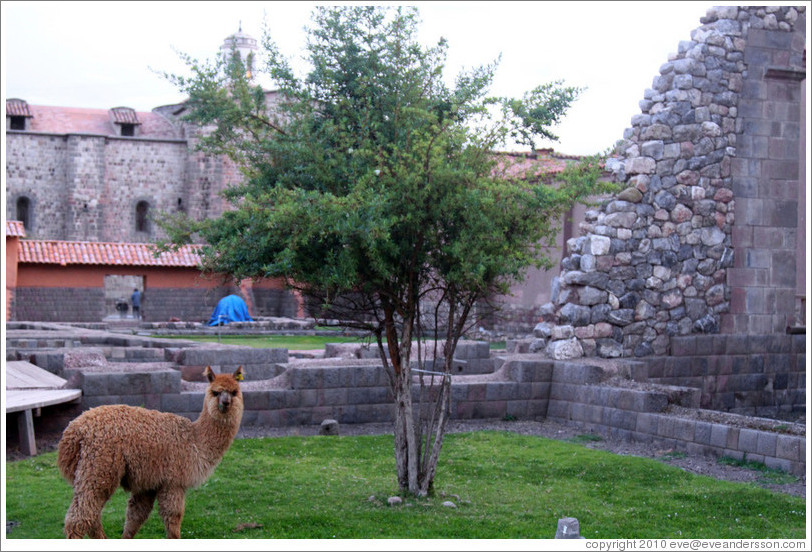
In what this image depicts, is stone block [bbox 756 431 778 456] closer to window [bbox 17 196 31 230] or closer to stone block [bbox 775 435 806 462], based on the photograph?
stone block [bbox 775 435 806 462]

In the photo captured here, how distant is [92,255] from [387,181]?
3201cm

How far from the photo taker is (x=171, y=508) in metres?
6.82

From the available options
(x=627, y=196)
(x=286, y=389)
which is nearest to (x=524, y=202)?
(x=286, y=389)

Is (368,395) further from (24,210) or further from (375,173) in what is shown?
(24,210)

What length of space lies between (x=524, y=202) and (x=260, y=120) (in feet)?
8.15

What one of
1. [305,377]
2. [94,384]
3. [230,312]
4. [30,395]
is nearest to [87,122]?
[230,312]

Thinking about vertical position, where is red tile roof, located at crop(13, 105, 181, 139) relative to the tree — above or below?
above

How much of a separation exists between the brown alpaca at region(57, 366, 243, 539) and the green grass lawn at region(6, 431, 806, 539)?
0.58 metres

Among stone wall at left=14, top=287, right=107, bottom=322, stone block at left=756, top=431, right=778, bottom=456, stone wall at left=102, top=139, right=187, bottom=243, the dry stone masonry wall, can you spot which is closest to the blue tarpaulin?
stone wall at left=14, top=287, right=107, bottom=322

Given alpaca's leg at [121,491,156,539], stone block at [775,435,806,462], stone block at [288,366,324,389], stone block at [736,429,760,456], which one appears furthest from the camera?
stone block at [288,366,324,389]

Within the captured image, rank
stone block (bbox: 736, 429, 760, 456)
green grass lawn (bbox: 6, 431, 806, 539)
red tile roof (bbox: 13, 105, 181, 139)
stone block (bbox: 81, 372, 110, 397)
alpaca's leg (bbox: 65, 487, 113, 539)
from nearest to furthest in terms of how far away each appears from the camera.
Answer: alpaca's leg (bbox: 65, 487, 113, 539) < green grass lawn (bbox: 6, 431, 806, 539) < stone block (bbox: 736, 429, 760, 456) < stone block (bbox: 81, 372, 110, 397) < red tile roof (bbox: 13, 105, 181, 139)

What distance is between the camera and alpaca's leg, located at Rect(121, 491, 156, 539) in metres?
7.04

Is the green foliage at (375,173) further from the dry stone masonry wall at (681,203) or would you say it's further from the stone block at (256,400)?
the dry stone masonry wall at (681,203)

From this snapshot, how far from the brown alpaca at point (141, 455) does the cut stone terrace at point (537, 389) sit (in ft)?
15.8
